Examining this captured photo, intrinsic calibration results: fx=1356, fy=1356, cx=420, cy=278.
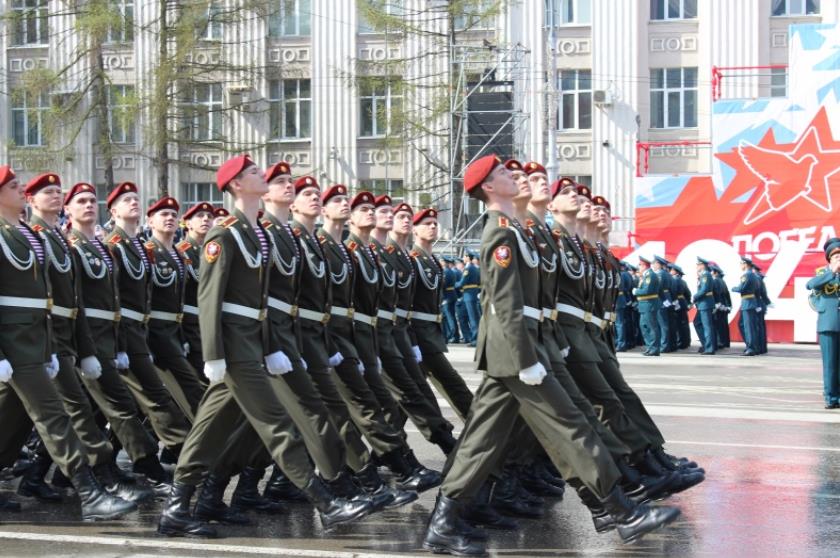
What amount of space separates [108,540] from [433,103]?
93.2ft

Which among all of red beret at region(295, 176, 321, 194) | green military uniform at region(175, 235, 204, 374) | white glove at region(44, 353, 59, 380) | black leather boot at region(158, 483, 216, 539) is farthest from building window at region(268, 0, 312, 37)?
black leather boot at region(158, 483, 216, 539)

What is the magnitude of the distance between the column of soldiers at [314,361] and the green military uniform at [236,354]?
0.01 meters

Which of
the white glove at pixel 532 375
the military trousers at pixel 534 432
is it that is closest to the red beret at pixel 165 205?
the military trousers at pixel 534 432

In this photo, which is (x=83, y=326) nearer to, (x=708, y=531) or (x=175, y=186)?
(x=708, y=531)

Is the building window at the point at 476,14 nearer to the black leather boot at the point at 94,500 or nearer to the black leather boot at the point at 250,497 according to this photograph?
the black leather boot at the point at 250,497

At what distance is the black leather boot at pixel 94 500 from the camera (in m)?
7.54

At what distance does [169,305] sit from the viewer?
9.77 metres

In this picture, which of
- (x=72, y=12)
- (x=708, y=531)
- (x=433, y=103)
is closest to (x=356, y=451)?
(x=708, y=531)

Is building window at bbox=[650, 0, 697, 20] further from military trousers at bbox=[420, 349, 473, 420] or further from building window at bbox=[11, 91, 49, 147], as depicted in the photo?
military trousers at bbox=[420, 349, 473, 420]

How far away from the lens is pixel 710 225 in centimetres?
2720

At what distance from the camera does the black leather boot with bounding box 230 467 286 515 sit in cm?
825

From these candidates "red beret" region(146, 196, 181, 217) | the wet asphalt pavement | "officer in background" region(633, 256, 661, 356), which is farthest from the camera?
"officer in background" region(633, 256, 661, 356)

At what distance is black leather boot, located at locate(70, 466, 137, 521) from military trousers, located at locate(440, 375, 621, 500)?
6.15 feet

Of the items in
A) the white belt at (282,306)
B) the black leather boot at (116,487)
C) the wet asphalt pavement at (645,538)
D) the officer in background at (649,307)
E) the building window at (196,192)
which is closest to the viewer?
the wet asphalt pavement at (645,538)
